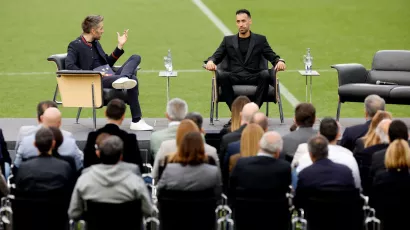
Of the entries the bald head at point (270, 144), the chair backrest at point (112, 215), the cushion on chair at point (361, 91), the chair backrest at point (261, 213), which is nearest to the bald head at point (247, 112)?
the bald head at point (270, 144)

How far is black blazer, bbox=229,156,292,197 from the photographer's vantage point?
8.97m

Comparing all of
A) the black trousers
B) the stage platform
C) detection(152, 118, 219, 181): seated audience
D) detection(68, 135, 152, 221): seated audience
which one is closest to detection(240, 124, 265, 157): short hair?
detection(152, 118, 219, 181): seated audience

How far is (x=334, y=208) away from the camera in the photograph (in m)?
8.76

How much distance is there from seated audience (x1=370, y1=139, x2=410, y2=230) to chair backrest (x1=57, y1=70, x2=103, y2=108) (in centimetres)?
520

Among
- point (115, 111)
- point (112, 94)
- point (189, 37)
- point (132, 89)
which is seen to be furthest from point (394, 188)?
point (189, 37)

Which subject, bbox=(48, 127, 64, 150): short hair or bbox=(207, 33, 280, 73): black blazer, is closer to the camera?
bbox=(48, 127, 64, 150): short hair

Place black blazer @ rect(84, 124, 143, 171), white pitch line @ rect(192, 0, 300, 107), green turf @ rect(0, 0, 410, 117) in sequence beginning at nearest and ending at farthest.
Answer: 1. black blazer @ rect(84, 124, 143, 171)
2. white pitch line @ rect(192, 0, 300, 107)
3. green turf @ rect(0, 0, 410, 117)

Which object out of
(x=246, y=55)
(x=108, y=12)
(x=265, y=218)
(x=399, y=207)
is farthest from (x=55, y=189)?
(x=108, y=12)

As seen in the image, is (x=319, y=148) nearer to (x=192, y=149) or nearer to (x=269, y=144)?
(x=269, y=144)

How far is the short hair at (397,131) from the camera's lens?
9.59 meters

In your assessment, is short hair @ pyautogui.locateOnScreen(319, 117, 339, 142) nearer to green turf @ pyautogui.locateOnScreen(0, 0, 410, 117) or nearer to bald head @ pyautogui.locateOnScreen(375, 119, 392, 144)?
bald head @ pyautogui.locateOnScreen(375, 119, 392, 144)

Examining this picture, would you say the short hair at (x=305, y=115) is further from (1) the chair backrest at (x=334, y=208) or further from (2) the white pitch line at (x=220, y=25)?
(2) the white pitch line at (x=220, y=25)

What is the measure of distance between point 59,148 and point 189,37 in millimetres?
14572

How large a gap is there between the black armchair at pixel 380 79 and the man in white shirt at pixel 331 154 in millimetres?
4532
